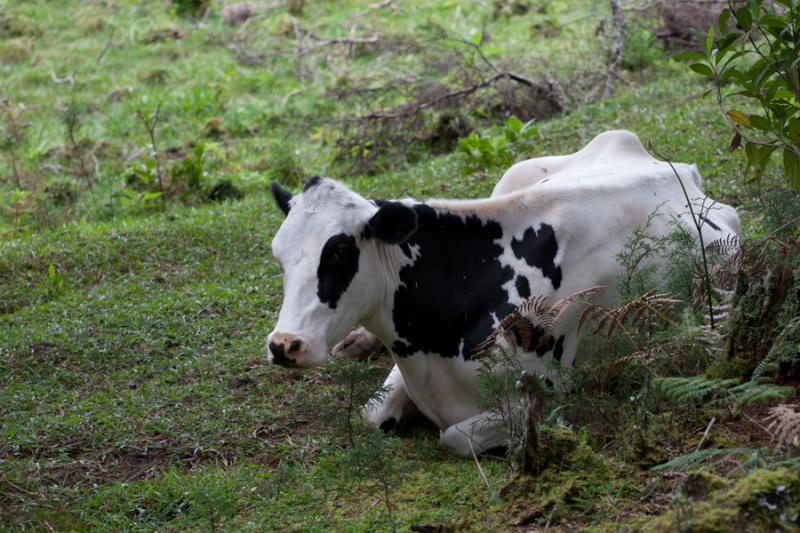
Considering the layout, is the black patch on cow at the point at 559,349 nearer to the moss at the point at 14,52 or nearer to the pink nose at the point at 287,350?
the pink nose at the point at 287,350

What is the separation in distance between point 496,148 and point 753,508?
821 centimetres

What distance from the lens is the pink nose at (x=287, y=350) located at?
496 cm

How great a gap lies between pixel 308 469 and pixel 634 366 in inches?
69.9

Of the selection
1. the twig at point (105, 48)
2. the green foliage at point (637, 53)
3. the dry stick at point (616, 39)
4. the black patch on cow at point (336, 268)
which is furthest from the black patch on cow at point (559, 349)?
the twig at point (105, 48)

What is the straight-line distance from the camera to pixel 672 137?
1050 centimetres

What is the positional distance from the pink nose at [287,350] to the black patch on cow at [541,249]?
144 cm

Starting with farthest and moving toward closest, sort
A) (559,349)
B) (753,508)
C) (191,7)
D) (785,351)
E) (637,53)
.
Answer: (191,7) < (637,53) < (559,349) < (785,351) < (753,508)

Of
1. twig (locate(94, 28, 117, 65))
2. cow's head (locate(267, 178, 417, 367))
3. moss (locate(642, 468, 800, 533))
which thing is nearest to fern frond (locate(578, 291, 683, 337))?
cow's head (locate(267, 178, 417, 367))

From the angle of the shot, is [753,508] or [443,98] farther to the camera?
[443,98]

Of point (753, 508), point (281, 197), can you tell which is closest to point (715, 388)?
point (753, 508)

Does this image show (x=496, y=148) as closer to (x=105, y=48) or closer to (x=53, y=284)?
(x=53, y=284)

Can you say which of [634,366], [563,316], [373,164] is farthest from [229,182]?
[634,366]

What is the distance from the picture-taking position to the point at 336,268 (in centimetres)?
532

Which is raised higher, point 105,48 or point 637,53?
point 637,53
